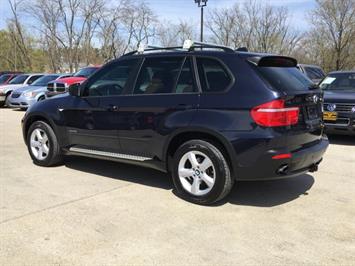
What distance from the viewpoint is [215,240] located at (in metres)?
3.87

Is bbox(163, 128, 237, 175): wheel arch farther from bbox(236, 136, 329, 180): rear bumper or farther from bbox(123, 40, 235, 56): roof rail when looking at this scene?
bbox(123, 40, 235, 56): roof rail

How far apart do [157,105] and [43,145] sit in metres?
2.43

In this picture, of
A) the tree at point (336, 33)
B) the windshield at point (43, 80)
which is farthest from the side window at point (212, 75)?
the tree at point (336, 33)

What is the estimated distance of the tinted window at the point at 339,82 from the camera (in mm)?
9703

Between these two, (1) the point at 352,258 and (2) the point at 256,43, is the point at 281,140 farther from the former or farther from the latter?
(2) the point at 256,43

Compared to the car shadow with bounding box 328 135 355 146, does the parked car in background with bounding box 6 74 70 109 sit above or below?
above

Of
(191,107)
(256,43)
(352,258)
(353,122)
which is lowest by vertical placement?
(352,258)

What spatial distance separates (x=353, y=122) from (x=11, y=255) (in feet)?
22.6

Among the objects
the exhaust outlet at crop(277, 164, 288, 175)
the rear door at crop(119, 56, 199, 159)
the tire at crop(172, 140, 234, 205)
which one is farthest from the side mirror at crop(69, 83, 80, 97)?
the exhaust outlet at crop(277, 164, 288, 175)

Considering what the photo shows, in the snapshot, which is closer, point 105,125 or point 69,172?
point 105,125

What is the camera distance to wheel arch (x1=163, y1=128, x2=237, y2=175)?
4512 mm

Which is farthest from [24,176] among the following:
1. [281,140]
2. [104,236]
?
[281,140]

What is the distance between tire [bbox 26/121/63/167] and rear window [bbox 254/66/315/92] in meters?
3.39

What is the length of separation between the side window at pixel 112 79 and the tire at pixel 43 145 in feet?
3.27
